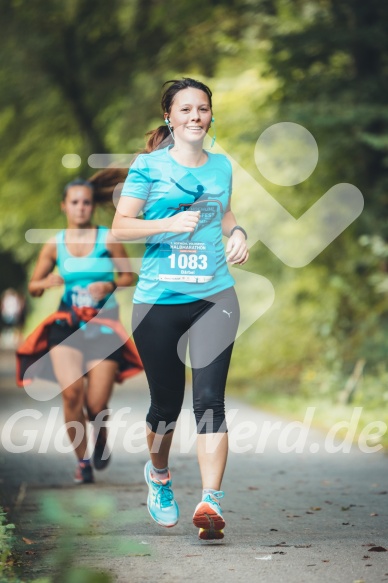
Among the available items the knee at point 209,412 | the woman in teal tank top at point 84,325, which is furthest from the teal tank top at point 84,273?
the knee at point 209,412

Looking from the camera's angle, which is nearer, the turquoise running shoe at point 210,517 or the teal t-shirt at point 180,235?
the turquoise running shoe at point 210,517

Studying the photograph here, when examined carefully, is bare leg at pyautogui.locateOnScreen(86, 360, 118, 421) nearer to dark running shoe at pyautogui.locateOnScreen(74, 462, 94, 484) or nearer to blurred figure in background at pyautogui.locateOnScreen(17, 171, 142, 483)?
blurred figure in background at pyautogui.locateOnScreen(17, 171, 142, 483)

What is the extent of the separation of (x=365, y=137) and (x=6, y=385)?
30.4 ft

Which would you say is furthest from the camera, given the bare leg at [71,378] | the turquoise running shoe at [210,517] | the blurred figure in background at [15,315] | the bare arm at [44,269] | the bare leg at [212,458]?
the blurred figure in background at [15,315]

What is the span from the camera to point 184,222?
518 cm

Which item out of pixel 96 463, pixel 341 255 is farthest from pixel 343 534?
pixel 341 255

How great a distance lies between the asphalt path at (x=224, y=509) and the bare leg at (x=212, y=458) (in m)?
0.30

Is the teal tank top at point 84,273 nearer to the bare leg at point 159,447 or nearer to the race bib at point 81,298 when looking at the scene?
the race bib at point 81,298

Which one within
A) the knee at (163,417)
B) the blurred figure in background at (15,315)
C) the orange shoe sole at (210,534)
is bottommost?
the orange shoe sole at (210,534)

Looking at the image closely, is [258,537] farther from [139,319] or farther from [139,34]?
[139,34]

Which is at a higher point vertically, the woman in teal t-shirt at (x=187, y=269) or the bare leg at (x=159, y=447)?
the woman in teal t-shirt at (x=187, y=269)

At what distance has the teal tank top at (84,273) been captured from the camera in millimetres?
7855

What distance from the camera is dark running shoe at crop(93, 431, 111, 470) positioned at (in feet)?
25.9

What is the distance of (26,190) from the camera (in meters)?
22.3
